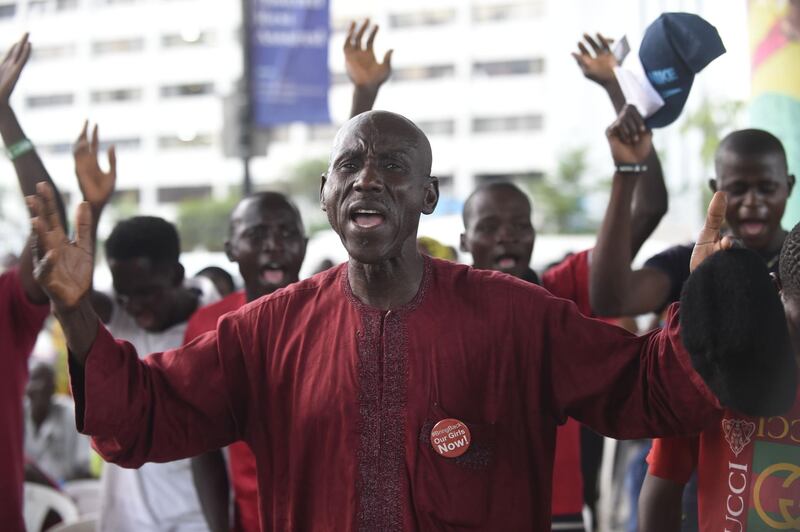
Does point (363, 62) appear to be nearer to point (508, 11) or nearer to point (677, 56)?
point (677, 56)

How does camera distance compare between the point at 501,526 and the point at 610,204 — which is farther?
the point at 610,204

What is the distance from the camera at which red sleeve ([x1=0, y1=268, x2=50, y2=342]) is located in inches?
144

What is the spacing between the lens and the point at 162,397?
2371 mm

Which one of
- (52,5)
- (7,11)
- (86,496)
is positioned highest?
(7,11)

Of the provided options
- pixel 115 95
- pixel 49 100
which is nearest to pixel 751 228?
pixel 49 100

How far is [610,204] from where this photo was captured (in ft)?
10.5

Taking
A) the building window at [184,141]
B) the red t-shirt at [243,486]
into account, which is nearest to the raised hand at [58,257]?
the red t-shirt at [243,486]

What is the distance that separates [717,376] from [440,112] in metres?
45.8

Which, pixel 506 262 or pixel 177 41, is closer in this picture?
pixel 506 262

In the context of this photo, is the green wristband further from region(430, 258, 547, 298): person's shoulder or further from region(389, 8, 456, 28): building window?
region(389, 8, 456, 28): building window

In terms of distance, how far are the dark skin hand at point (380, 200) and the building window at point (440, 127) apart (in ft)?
145

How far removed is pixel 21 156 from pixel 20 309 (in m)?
0.57

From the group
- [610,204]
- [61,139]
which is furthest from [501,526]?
[61,139]

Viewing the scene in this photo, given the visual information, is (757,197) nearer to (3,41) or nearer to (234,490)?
(234,490)
